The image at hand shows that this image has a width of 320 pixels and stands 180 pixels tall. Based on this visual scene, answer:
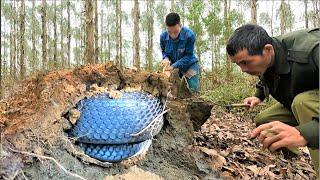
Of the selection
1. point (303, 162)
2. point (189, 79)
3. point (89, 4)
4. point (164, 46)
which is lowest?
point (303, 162)

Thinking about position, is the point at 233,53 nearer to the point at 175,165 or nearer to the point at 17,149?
the point at 175,165

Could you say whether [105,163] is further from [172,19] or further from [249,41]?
[172,19]

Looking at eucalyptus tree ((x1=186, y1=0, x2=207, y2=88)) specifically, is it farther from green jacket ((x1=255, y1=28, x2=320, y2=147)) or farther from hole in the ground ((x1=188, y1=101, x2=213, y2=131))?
green jacket ((x1=255, y1=28, x2=320, y2=147))

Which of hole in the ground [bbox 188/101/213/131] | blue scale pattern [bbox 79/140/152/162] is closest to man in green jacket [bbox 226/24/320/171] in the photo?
hole in the ground [bbox 188/101/213/131]

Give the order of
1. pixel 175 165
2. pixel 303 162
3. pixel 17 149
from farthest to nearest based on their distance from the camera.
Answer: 1. pixel 303 162
2. pixel 175 165
3. pixel 17 149

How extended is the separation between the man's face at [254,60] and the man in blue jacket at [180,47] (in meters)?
2.35

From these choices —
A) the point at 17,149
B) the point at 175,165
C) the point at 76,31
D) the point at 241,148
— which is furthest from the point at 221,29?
the point at 76,31

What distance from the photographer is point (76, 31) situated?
3238cm

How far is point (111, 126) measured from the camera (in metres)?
2.43

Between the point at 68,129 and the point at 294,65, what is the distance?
1529mm

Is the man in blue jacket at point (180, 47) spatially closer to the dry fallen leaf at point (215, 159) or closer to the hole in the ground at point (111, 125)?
the dry fallen leaf at point (215, 159)

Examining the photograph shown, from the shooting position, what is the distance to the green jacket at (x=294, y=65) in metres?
2.29

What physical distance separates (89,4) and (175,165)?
4.80 m

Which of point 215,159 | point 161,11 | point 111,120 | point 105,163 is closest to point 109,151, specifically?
point 105,163
